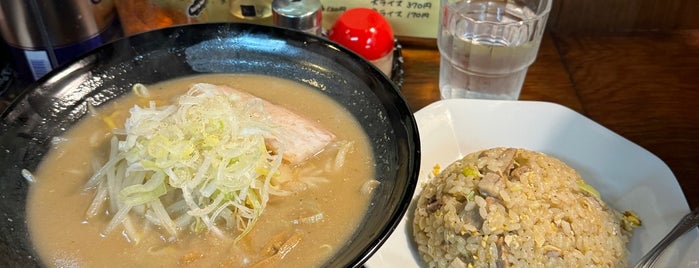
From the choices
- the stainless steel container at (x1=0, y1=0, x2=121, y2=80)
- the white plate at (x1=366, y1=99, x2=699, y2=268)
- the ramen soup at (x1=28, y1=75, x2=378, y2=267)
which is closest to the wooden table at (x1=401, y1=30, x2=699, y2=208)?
the white plate at (x1=366, y1=99, x2=699, y2=268)

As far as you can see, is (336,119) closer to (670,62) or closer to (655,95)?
(655,95)

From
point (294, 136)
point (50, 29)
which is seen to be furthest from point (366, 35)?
point (50, 29)

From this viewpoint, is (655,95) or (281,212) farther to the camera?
(655,95)

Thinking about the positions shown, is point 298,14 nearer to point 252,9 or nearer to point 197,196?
point 252,9

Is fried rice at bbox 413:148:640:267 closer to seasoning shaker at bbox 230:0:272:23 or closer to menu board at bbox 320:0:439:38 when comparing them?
menu board at bbox 320:0:439:38

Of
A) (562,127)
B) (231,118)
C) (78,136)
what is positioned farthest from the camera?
(562,127)

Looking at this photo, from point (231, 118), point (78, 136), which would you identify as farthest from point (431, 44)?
point (78, 136)
